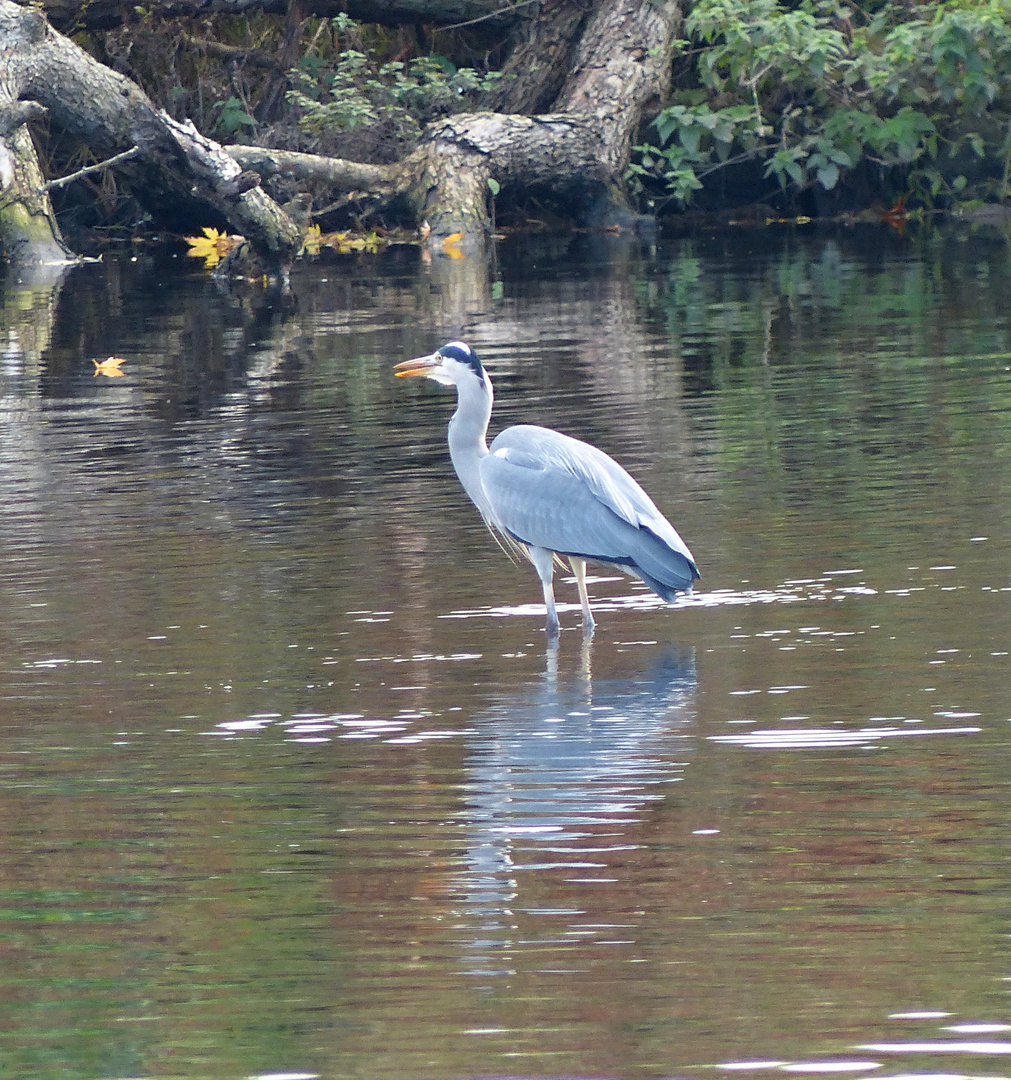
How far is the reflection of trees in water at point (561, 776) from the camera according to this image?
4.44 metres

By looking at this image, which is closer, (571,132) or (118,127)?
(118,127)

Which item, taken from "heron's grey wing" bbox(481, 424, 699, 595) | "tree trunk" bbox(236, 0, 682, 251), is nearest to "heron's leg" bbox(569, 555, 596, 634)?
"heron's grey wing" bbox(481, 424, 699, 595)

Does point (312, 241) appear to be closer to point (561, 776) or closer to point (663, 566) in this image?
point (663, 566)

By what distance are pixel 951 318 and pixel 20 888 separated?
11.8 meters

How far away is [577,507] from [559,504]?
3.1 inches

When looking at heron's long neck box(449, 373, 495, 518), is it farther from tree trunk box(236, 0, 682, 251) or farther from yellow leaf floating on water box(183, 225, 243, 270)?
yellow leaf floating on water box(183, 225, 243, 270)

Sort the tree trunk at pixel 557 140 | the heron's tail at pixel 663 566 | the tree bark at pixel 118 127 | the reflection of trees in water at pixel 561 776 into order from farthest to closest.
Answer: the tree trunk at pixel 557 140, the tree bark at pixel 118 127, the heron's tail at pixel 663 566, the reflection of trees in water at pixel 561 776

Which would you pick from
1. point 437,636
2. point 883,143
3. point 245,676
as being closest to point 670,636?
point 437,636

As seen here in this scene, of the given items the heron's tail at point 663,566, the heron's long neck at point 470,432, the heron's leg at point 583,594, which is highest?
the heron's long neck at point 470,432

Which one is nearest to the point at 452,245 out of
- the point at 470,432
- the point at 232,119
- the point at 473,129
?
the point at 473,129

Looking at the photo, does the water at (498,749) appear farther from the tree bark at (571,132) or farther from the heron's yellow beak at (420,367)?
the tree bark at (571,132)

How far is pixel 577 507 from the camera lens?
7281 mm

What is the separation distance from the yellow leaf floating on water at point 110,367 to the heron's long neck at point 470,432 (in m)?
6.90

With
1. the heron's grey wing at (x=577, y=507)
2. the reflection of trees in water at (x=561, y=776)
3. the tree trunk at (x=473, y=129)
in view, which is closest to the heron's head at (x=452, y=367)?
the heron's grey wing at (x=577, y=507)
